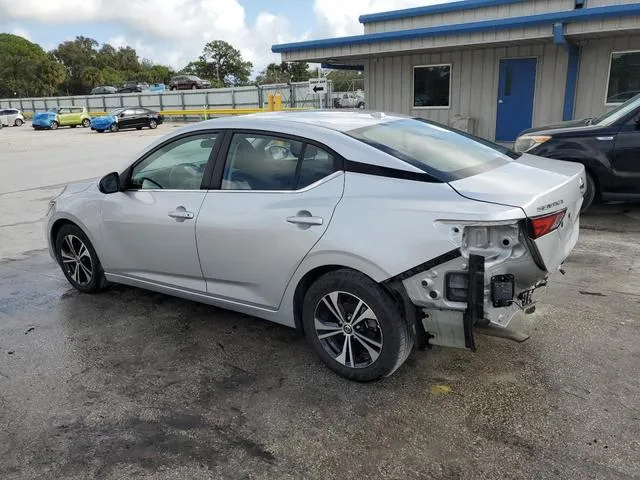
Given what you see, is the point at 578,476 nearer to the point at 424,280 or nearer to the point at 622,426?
the point at 622,426

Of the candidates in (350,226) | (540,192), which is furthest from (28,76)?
(540,192)

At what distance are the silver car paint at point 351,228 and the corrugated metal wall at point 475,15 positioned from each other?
11.3 m

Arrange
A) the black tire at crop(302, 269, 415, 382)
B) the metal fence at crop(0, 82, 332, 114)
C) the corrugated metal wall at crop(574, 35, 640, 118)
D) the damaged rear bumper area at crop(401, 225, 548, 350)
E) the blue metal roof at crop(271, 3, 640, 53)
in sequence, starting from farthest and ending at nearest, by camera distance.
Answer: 1. the metal fence at crop(0, 82, 332, 114)
2. the corrugated metal wall at crop(574, 35, 640, 118)
3. the blue metal roof at crop(271, 3, 640, 53)
4. the black tire at crop(302, 269, 415, 382)
5. the damaged rear bumper area at crop(401, 225, 548, 350)

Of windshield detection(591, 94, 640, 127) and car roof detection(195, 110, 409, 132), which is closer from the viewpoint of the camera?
car roof detection(195, 110, 409, 132)

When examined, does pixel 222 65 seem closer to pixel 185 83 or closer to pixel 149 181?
pixel 185 83

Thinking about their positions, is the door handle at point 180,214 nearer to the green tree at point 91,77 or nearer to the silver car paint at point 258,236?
the silver car paint at point 258,236

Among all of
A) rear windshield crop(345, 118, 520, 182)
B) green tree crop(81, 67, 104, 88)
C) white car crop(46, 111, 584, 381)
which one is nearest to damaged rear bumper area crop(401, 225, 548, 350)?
white car crop(46, 111, 584, 381)

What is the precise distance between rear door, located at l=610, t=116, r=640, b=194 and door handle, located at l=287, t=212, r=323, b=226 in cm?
511

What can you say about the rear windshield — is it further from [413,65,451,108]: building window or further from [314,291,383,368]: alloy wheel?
[413,65,451,108]: building window

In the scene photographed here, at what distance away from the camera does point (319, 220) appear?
3160mm

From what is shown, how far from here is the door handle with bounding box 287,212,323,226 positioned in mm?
3166

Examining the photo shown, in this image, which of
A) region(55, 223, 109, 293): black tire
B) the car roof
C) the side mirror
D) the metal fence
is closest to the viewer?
the car roof

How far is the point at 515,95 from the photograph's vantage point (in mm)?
12758

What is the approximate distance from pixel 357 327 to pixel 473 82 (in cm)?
1152
